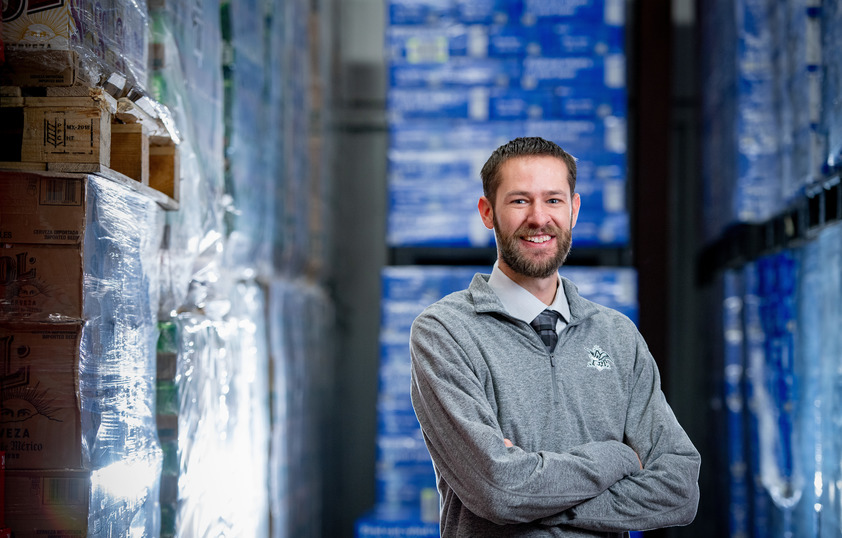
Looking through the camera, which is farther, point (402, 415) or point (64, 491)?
point (402, 415)

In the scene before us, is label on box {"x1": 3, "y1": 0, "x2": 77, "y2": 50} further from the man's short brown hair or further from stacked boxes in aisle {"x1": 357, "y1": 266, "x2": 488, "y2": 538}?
stacked boxes in aisle {"x1": 357, "y1": 266, "x2": 488, "y2": 538}

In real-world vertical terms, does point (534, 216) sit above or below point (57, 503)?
above

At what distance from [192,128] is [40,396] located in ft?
3.68

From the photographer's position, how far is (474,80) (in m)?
4.70

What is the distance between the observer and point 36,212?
5.95ft

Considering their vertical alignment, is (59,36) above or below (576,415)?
above

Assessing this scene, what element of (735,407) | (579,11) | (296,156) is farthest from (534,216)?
(735,407)

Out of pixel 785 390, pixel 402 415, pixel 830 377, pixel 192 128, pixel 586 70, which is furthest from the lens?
pixel 586 70

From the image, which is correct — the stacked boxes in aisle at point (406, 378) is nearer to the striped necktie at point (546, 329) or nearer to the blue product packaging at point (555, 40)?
the blue product packaging at point (555, 40)

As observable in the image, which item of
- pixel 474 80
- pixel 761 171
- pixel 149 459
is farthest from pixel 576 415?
pixel 474 80

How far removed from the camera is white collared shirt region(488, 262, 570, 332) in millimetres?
2131

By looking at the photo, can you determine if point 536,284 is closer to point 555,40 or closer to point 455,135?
point 455,135

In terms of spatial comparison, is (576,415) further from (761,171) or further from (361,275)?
(361,275)

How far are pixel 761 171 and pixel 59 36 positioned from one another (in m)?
3.50
